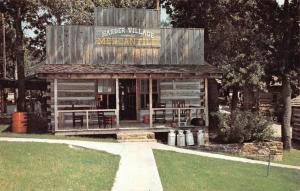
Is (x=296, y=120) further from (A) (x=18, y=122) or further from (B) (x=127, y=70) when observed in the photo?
(A) (x=18, y=122)

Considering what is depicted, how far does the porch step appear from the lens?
23.1 m

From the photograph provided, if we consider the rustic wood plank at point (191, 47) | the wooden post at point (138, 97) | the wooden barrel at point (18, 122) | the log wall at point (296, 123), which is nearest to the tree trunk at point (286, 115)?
the log wall at point (296, 123)

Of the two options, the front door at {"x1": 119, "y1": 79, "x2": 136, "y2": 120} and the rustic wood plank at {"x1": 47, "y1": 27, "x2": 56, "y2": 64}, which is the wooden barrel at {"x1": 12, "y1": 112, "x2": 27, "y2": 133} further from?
the front door at {"x1": 119, "y1": 79, "x2": 136, "y2": 120}

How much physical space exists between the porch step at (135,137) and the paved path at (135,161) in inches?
35.7

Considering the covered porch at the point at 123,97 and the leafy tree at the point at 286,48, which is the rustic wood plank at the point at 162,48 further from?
the leafy tree at the point at 286,48

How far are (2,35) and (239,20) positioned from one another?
71.1 ft

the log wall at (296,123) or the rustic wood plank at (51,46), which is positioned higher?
the rustic wood plank at (51,46)

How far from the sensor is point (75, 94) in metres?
26.4

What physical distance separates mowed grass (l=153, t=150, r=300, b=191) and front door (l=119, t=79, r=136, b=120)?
795 centimetres

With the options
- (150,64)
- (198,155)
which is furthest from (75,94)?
(198,155)

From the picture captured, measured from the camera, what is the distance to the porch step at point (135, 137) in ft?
75.8

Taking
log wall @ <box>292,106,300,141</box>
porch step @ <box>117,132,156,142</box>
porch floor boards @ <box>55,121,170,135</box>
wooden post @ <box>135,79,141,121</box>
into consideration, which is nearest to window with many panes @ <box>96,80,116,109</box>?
wooden post @ <box>135,79,141,121</box>

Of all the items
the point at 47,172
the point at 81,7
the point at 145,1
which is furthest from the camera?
the point at 145,1

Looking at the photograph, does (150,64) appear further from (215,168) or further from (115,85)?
(215,168)
